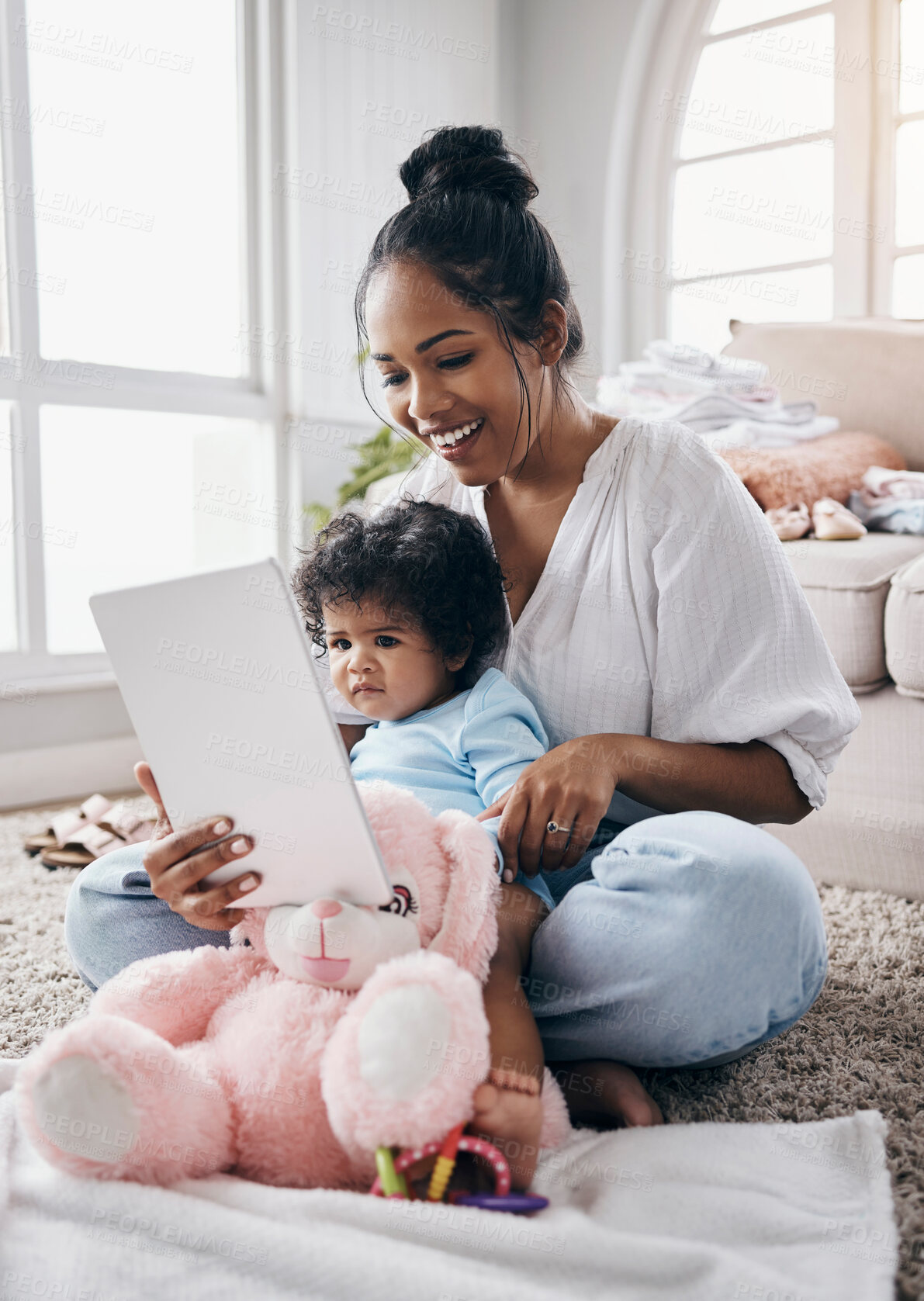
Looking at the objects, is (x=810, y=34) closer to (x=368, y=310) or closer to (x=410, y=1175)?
(x=368, y=310)

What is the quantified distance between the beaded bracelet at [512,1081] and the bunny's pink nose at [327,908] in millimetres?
149

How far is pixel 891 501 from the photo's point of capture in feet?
5.66

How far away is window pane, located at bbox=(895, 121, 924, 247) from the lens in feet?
8.44

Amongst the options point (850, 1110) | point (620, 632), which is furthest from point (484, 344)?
point (850, 1110)

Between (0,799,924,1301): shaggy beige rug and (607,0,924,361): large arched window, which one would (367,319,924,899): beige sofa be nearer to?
(0,799,924,1301): shaggy beige rug

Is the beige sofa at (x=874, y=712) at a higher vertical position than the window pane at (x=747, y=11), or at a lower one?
lower

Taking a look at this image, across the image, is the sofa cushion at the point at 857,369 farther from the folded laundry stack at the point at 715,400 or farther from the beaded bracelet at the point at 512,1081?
the beaded bracelet at the point at 512,1081

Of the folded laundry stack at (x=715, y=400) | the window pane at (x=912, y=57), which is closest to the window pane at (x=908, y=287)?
the window pane at (x=912, y=57)

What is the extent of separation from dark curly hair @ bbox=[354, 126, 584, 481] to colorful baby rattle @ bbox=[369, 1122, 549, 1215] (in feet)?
2.21

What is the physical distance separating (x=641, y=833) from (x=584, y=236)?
2816 mm

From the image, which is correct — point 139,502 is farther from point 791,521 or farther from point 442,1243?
point 442,1243

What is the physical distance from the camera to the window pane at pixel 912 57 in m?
2.52

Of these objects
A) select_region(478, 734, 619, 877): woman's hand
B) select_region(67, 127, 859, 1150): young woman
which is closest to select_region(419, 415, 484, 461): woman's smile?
select_region(67, 127, 859, 1150): young woman

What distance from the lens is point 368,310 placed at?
1.02 metres
